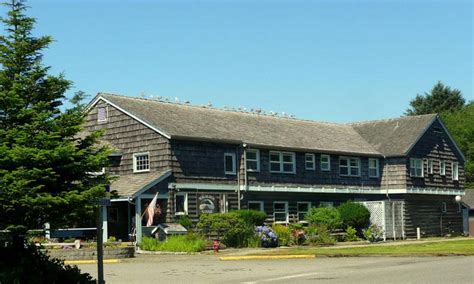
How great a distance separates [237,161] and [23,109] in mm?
24041

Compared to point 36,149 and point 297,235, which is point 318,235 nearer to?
point 297,235

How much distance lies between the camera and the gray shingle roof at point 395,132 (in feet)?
161

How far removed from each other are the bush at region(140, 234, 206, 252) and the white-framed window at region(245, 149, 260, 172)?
23.8 feet

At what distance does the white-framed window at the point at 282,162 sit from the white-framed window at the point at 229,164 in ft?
9.40

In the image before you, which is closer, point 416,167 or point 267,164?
point 267,164

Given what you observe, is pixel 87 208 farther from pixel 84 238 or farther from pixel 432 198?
pixel 432 198

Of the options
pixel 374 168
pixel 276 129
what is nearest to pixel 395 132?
pixel 374 168

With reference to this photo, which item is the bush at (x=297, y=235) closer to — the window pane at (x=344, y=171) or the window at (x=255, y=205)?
the window at (x=255, y=205)

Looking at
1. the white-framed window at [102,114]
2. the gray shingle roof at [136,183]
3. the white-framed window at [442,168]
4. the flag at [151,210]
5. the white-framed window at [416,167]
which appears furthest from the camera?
the white-framed window at [442,168]

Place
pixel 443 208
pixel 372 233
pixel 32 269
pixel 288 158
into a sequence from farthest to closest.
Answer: pixel 443 208 < pixel 288 158 < pixel 372 233 < pixel 32 269

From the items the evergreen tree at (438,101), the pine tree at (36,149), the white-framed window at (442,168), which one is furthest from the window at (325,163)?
the evergreen tree at (438,101)

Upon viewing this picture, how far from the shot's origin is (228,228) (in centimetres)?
3491

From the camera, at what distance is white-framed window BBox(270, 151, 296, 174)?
4172 cm

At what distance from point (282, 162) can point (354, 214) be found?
198 inches
